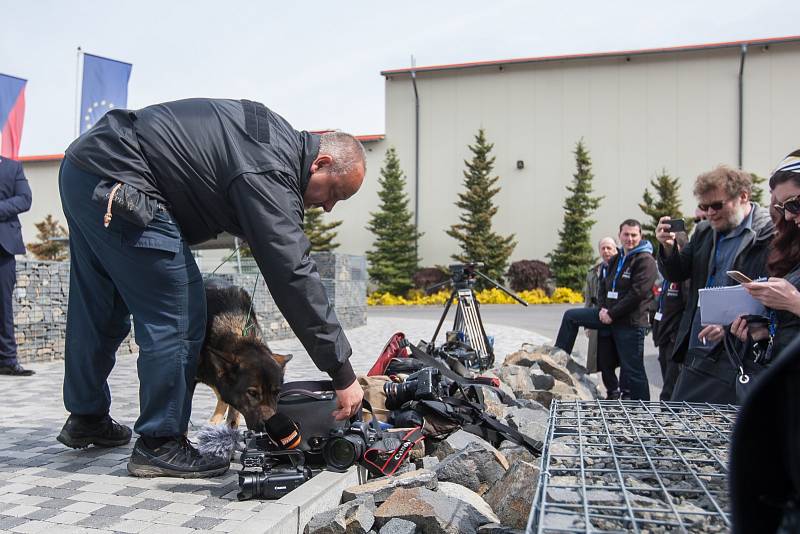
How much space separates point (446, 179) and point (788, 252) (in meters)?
31.5

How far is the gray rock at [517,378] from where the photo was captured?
5.80m

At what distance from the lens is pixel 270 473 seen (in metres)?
2.86

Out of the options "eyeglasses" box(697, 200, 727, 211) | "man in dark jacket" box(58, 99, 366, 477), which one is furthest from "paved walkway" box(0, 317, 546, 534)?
"eyeglasses" box(697, 200, 727, 211)

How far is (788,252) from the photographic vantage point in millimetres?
3150

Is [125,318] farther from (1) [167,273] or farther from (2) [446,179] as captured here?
(2) [446,179]

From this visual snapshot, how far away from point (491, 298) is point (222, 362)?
79.4 feet

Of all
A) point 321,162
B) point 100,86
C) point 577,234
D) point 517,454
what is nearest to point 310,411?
point 517,454

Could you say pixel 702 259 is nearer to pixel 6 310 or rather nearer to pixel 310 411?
pixel 310 411

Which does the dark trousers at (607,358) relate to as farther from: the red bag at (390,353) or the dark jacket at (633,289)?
the red bag at (390,353)

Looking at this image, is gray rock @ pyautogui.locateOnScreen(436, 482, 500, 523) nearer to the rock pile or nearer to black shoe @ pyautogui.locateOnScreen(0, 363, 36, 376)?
the rock pile

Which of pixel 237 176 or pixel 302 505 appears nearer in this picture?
pixel 302 505

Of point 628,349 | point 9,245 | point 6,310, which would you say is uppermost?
point 9,245

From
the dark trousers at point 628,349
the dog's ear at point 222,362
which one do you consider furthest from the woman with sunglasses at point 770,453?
the dark trousers at point 628,349

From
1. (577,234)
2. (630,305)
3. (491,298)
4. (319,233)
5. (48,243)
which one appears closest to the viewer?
(630,305)
